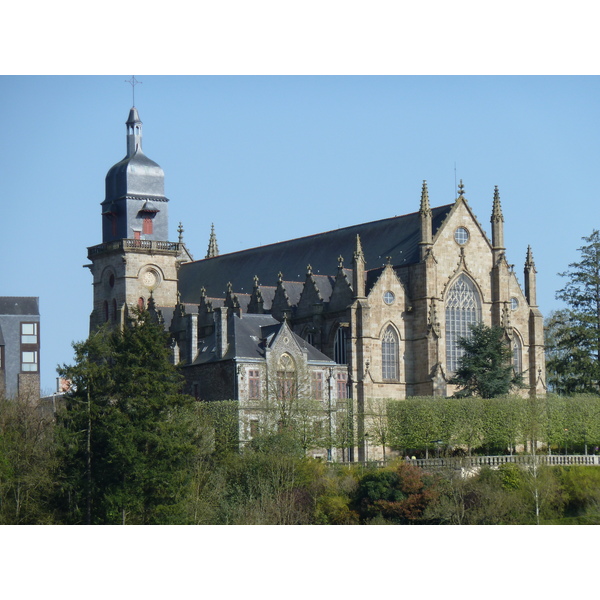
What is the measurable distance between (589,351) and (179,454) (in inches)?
1495

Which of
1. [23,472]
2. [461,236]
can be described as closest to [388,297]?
[461,236]

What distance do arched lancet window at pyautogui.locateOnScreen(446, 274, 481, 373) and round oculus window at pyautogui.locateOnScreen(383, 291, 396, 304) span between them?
Answer: 3478 mm

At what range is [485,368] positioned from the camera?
3231 inches

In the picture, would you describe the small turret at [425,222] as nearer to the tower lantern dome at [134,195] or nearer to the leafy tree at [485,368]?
the leafy tree at [485,368]

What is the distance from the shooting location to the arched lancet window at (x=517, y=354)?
89025 mm

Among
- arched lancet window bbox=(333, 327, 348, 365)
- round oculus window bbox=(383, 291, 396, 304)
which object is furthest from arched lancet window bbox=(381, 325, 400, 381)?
arched lancet window bbox=(333, 327, 348, 365)

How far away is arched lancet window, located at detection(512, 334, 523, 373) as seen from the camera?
89.0 metres

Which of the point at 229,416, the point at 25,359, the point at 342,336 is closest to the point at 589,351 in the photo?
the point at 342,336

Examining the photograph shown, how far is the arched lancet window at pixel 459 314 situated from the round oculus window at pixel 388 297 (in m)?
3.48

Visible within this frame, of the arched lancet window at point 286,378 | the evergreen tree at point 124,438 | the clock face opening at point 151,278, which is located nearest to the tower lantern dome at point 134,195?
the clock face opening at point 151,278

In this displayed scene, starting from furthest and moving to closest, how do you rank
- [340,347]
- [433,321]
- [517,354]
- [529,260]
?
[529,260] < [517,354] < [340,347] < [433,321]

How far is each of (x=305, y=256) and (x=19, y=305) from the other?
18.0 meters

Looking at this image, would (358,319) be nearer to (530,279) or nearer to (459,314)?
(459,314)

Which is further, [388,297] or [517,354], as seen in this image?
[517,354]
